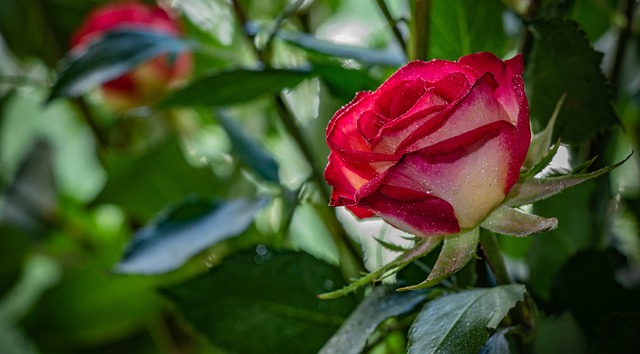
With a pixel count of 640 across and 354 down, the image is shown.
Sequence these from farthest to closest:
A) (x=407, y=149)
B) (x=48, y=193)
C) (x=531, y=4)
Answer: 1. (x=48, y=193)
2. (x=531, y=4)
3. (x=407, y=149)

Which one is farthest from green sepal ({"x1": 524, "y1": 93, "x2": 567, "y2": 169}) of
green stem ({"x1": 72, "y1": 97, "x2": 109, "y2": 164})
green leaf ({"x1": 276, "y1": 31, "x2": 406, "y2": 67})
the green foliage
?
green stem ({"x1": 72, "y1": 97, "x2": 109, "y2": 164})

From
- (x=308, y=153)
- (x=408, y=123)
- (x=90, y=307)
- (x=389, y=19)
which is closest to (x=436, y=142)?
(x=408, y=123)

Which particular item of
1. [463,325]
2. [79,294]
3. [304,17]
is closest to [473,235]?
[463,325]

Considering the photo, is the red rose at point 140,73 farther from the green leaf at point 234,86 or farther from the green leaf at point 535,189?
the green leaf at point 535,189

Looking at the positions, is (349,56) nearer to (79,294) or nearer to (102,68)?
(102,68)

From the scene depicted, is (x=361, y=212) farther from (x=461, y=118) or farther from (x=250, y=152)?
(x=250, y=152)
